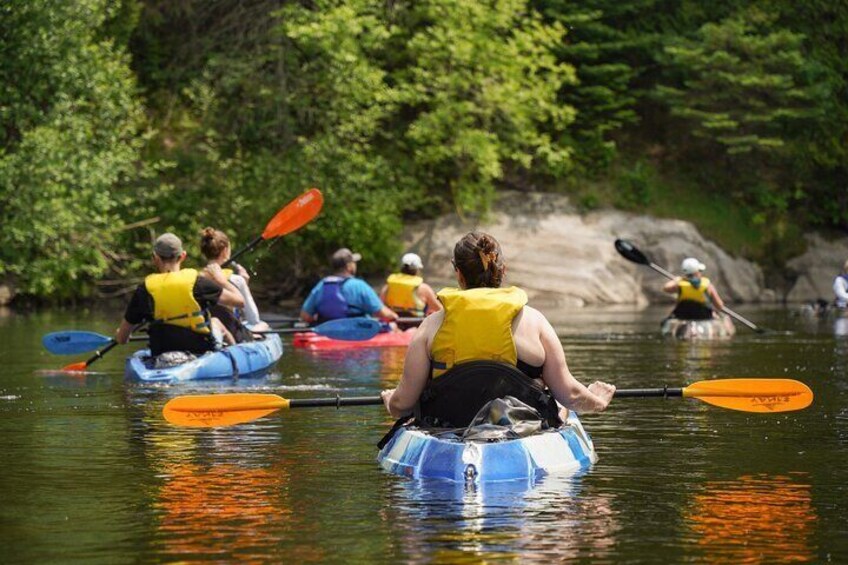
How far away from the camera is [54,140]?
2569cm

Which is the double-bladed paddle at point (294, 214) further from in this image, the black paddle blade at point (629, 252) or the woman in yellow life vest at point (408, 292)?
the black paddle blade at point (629, 252)

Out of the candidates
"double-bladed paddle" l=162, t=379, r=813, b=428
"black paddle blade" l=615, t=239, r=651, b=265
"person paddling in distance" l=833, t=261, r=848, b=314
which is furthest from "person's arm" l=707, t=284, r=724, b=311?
"double-bladed paddle" l=162, t=379, r=813, b=428

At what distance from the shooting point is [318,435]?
1082 cm

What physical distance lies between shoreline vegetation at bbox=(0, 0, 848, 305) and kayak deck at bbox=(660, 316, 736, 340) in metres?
9.03

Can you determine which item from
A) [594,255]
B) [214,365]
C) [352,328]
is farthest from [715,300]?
[594,255]

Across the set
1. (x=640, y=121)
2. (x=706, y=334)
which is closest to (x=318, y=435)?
(x=706, y=334)

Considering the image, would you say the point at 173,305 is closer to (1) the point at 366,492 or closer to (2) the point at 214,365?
(2) the point at 214,365

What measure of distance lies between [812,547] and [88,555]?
8.94 ft

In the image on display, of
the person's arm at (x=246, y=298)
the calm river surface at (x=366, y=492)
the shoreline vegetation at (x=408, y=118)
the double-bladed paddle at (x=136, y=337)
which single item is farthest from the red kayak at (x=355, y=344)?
the shoreline vegetation at (x=408, y=118)

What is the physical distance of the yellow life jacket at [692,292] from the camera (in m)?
21.9

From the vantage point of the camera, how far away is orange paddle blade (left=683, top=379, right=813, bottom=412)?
975cm

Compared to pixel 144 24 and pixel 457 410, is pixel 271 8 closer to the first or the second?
pixel 144 24

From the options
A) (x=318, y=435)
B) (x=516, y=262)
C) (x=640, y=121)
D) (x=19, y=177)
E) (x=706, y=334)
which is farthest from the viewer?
(x=640, y=121)

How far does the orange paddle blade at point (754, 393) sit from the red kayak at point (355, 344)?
9.70 m
